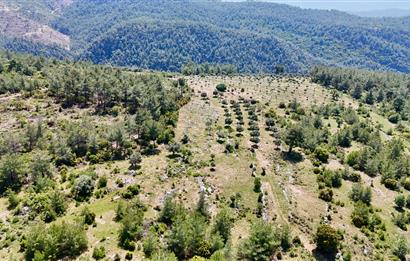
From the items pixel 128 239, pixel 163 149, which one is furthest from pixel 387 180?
pixel 128 239

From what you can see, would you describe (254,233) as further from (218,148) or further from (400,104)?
(400,104)

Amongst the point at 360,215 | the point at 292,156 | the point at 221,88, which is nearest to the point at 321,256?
the point at 360,215

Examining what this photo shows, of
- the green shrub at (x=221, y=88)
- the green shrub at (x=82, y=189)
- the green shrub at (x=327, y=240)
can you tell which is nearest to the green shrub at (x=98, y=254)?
the green shrub at (x=82, y=189)

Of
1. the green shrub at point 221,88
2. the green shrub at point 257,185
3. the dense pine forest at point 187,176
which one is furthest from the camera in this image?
the green shrub at point 221,88

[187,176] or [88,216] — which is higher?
[88,216]

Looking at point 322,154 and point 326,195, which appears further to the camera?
point 322,154

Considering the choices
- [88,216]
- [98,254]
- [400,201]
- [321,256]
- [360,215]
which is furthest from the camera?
[400,201]

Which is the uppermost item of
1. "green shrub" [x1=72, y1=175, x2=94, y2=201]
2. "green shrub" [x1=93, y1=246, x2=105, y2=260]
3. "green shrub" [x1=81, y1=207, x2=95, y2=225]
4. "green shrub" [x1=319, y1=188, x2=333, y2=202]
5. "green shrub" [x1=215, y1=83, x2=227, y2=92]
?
"green shrub" [x1=93, y1=246, x2=105, y2=260]

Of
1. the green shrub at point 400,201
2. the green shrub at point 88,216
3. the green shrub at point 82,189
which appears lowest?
the green shrub at point 400,201

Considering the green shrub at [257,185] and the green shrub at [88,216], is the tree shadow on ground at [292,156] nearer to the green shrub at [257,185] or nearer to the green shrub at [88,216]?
the green shrub at [257,185]

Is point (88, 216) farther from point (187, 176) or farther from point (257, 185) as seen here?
point (257, 185)

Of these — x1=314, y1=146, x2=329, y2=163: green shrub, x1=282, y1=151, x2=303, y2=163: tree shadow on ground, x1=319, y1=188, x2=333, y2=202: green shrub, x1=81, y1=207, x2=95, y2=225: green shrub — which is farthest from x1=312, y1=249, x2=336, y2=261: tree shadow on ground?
x1=81, y1=207, x2=95, y2=225: green shrub

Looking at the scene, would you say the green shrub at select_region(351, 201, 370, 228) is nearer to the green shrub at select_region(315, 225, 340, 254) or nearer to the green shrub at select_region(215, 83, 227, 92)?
the green shrub at select_region(315, 225, 340, 254)

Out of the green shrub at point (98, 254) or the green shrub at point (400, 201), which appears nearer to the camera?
the green shrub at point (98, 254)
